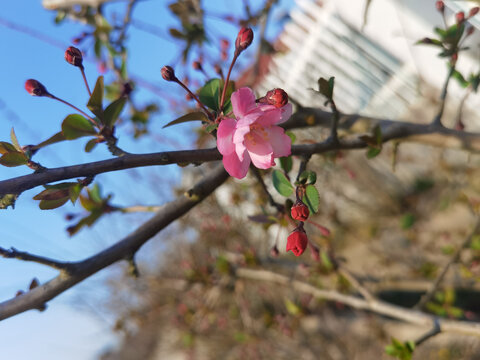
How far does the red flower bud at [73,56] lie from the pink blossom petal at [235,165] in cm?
42

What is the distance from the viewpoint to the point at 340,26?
13.6 ft

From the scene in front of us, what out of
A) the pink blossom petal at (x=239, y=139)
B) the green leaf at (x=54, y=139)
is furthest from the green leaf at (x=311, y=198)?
the green leaf at (x=54, y=139)

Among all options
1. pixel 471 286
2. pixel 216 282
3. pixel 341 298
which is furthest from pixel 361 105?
pixel 341 298

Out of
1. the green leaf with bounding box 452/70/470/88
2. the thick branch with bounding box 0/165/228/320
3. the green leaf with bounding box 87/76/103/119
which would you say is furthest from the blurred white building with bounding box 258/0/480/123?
the green leaf with bounding box 87/76/103/119

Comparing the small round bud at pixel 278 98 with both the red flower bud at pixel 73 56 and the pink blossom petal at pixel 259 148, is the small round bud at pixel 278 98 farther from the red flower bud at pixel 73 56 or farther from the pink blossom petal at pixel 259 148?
the red flower bud at pixel 73 56

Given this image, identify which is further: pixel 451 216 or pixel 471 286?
pixel 451 216

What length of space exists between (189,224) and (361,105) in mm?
2765

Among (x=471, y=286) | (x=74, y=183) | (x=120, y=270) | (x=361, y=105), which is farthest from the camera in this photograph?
(x=361, y=105)

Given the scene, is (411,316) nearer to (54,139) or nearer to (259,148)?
(259,148)

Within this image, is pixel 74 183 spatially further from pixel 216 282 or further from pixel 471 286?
pixel 471 286

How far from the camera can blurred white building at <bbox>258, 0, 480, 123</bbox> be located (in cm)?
338

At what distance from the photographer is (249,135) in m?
0.74

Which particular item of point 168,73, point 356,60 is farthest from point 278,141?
point 356,60

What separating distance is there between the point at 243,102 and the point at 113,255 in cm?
57
